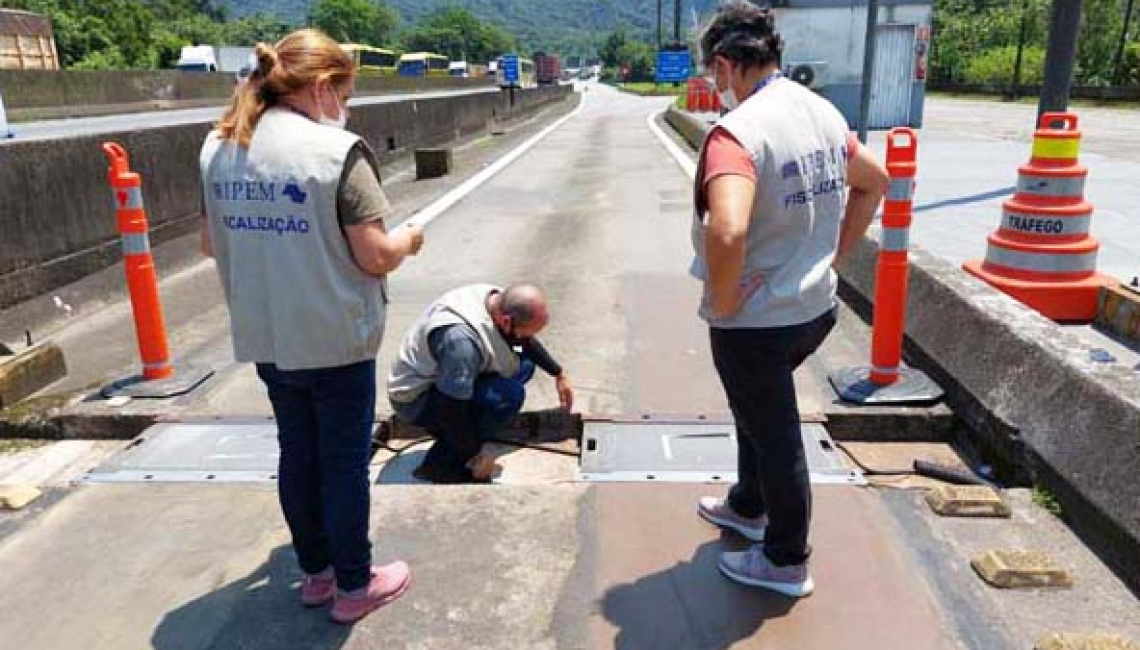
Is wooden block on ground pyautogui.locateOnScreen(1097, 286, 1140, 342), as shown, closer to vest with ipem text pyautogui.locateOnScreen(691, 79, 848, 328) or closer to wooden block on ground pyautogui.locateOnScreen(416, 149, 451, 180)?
vest with ipem text pyautogui.locateOnScreen(691, 79, 848, 328)

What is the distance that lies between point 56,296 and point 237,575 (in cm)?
417

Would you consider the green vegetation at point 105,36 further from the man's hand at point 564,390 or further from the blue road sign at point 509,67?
the man's hand at point 564,390

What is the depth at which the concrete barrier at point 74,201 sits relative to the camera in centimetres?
599

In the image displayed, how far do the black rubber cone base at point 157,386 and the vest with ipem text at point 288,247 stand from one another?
2.38 m

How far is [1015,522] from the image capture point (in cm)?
344

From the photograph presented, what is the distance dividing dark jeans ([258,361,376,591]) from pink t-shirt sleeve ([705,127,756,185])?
4.00 feet

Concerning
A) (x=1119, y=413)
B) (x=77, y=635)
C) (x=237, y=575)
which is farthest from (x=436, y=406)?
(x=1119, y=413)

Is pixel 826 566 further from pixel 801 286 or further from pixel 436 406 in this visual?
pixel 436 406

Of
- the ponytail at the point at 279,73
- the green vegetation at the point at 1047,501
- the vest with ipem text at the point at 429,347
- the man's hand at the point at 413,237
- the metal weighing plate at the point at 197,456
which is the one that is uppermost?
the ponytail at the point at 279,73

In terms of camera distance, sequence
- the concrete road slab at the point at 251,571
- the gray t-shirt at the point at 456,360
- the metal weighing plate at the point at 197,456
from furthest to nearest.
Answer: the metal weighing plate at the point at 197,456 → the gray t-shirt at the point at 456,360 → the concrete road slab at the point at 251,571

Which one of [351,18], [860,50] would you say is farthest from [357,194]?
[351,18]

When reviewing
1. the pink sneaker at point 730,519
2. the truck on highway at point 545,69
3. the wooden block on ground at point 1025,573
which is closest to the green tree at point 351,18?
the truck on highway at point 545,69

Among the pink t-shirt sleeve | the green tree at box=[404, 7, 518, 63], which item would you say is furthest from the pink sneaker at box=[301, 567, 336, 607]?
the green tree at box=[404, 7, 518, 63]

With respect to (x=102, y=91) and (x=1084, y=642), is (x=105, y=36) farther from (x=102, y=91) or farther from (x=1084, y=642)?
(x=1084, y=642)
